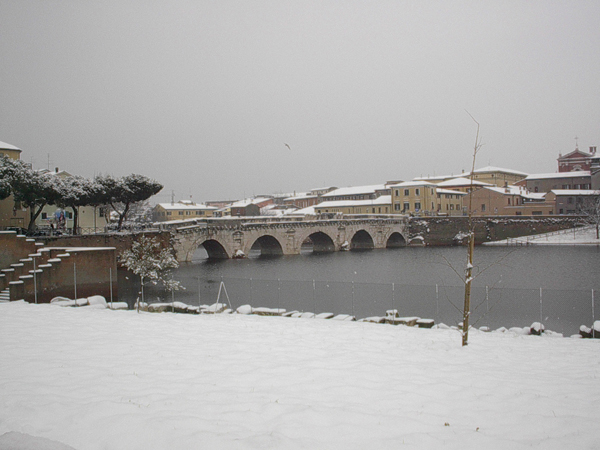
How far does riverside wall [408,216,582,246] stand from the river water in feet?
47.6

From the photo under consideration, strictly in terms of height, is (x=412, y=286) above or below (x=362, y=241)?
below

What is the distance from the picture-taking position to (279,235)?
218ft

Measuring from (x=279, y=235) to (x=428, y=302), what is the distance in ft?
138

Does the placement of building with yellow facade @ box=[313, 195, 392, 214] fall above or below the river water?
above

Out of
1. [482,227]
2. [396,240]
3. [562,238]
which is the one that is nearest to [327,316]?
[396,240]

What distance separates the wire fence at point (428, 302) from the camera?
22266 mm

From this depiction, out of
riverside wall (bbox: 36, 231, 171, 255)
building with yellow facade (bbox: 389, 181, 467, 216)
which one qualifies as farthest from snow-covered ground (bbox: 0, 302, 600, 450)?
building with yellow facade (bbox: 389, 181, 467, 216)

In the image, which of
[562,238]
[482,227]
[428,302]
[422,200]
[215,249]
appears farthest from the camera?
[422,200]

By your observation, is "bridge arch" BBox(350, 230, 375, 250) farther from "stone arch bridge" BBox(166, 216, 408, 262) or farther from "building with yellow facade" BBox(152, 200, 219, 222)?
"building with yellow facade" BBox(152, 200, 219, 222)

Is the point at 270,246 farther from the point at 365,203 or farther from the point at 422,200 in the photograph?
the point at 365,203

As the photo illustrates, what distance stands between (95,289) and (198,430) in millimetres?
23394

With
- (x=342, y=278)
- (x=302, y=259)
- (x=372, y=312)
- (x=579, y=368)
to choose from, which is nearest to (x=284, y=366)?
(x=579, y=368)

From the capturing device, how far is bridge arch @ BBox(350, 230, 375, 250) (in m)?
82.2

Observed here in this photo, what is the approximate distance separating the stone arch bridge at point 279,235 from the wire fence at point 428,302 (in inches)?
869
